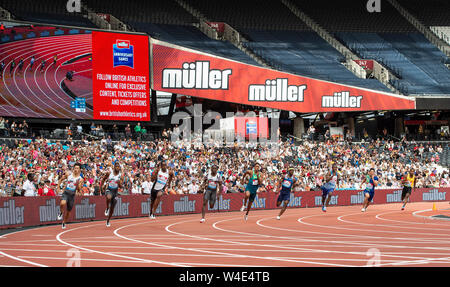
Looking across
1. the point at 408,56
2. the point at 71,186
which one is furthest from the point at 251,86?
the point at 71,186

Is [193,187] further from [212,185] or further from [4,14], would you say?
[4,14]

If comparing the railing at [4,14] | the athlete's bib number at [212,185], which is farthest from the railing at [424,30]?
the athlete's bib number at [212,185]

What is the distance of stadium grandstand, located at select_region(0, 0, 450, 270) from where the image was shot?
113 feet

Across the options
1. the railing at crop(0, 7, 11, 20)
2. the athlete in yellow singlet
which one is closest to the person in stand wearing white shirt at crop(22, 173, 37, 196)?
the athlete in yellow singlet

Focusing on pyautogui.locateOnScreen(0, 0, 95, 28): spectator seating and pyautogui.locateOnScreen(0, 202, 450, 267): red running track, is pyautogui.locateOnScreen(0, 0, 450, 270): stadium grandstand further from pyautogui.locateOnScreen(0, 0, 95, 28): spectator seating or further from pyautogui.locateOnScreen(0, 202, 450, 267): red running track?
pyautogui.locateOnScreen(0, 202, 450, 267): red running track

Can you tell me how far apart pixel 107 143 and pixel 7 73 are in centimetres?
689

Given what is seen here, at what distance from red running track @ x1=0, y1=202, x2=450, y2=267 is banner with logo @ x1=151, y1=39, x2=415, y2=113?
21.3 metres

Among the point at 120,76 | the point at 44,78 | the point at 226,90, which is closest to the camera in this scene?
the point at 44,78

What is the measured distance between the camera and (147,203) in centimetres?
2598

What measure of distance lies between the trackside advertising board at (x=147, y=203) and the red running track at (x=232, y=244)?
1085 mm

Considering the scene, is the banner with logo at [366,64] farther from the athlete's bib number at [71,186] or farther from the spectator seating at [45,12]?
the athlete's bib number at [71,186]

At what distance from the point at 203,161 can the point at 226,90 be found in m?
9.53

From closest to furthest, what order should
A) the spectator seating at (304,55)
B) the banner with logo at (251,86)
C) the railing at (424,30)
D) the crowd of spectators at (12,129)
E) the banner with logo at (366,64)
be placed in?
the crowd of spectators at (12,129), the banner with logo at (251,86), the spectator seating at (304,55), the banner with logo at (366,64), the railing at (424,30)

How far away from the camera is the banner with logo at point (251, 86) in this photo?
135 feet
